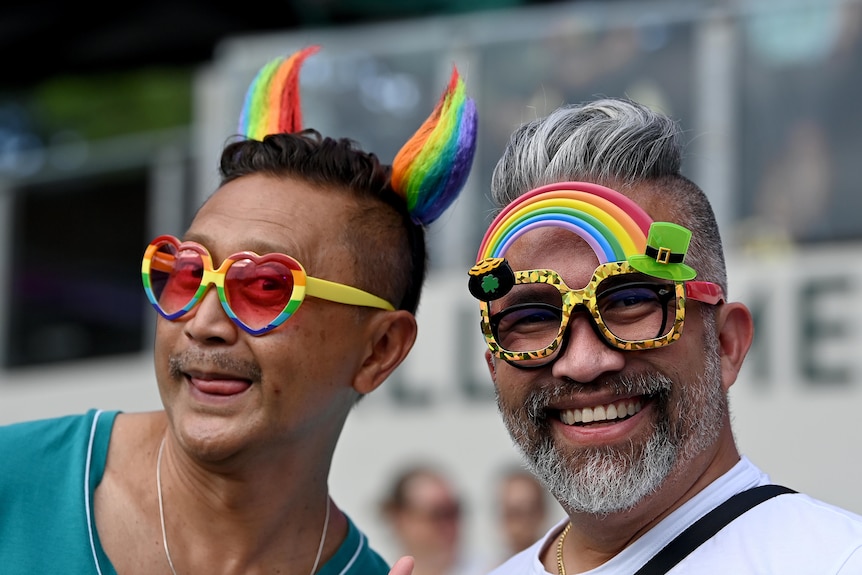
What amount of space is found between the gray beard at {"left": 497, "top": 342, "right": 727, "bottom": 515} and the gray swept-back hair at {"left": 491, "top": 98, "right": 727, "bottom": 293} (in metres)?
0.29

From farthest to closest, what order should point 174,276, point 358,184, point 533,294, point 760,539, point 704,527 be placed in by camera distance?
point 358,184 < point 174,276 < point 533,294 < point 704,527 < point 760,539

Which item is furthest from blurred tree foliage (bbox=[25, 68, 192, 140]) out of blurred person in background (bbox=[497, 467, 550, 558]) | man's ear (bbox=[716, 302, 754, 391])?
man's ear (bbox=[716, 302, 754, 391])

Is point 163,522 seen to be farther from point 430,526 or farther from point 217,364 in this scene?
point 430,526

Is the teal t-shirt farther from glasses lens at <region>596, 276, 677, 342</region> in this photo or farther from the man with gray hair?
glasses lens at <region>596, 276, 677, 342</region>

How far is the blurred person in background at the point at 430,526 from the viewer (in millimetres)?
5832

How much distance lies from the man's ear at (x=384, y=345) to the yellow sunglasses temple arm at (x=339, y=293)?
0.07m

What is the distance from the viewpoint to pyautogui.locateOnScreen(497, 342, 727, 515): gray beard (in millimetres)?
2580

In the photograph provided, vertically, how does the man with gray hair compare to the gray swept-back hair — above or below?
below

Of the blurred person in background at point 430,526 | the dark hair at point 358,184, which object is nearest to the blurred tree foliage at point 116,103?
the blurred person in background at point 430,526

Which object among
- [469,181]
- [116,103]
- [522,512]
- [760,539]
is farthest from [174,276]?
[116,103]

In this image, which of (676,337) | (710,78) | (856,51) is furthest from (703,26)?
(676,337)

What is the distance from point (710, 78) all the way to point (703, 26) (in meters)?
0.29

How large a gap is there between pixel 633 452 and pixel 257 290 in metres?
1.01

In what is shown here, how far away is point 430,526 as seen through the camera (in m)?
5.85
